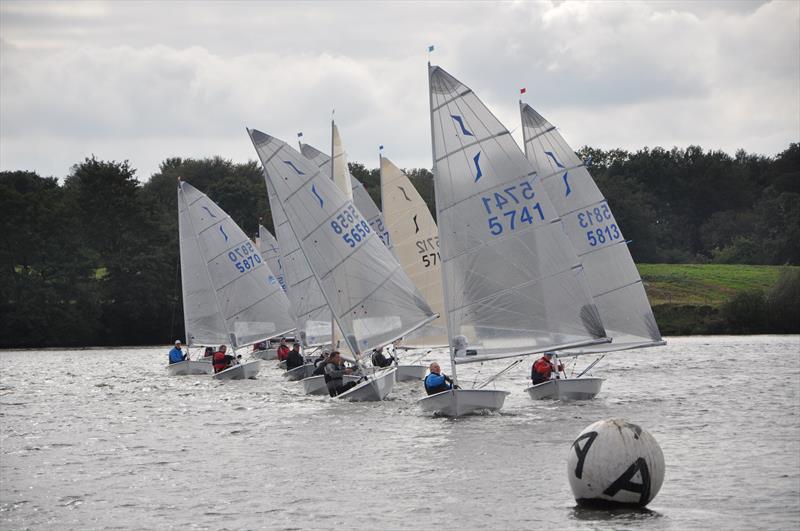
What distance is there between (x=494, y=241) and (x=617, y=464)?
14.8 metres

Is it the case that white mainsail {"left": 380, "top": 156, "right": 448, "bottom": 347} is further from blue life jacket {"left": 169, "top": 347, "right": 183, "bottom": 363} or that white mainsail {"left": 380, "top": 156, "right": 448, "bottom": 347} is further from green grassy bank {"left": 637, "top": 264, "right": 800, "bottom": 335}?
green grassy bank {"left": 637, "top": 264, "right": 800, "bottom": 335}

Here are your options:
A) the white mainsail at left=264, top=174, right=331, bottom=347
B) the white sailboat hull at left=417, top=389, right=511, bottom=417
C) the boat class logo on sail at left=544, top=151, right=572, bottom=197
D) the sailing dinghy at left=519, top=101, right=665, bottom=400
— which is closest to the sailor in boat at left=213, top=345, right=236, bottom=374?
the white mainsail at left=264, top=174, right=331, bottom=347

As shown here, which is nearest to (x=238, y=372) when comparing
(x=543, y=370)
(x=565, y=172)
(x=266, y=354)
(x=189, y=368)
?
(x=189, y=368)

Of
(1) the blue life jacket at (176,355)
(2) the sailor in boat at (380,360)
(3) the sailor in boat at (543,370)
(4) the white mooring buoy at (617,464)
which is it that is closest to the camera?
(4) the white mooring buoy at (617,464)

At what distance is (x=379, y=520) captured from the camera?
1934 centimetres

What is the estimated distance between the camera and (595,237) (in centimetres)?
4009

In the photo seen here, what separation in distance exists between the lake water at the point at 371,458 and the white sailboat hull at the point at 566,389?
0.42m

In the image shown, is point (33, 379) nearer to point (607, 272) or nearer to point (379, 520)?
point (607, 272)

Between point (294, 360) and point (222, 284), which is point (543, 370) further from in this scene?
point (222, 284)

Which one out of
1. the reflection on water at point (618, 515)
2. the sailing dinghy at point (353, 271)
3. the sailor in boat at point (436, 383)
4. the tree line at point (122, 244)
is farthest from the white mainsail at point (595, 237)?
the tree line at point (122, 244)

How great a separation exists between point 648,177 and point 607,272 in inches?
4006

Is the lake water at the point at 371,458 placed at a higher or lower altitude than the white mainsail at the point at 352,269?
lower

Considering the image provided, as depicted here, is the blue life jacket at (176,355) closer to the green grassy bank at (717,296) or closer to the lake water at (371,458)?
the lake water at (371,458)

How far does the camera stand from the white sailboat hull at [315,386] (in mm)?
41031
